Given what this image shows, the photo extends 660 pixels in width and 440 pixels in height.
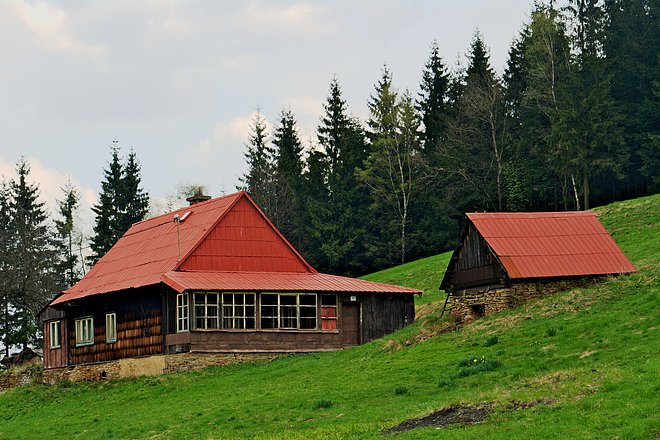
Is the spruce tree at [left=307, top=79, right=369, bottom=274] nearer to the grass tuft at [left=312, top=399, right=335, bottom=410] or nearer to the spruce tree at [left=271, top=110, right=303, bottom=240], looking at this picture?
the spruce tree at [left=271, top=110, right=303, bottom=240]

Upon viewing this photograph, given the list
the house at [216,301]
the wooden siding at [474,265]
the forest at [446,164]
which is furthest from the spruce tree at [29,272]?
the wooden siding at [474,265]

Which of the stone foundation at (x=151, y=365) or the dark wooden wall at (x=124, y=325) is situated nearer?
the stone foundation at (x=151, y=365)

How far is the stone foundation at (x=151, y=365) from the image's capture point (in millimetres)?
40875

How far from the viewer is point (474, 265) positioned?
129ft

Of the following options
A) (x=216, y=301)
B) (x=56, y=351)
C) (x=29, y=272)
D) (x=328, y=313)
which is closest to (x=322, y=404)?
(x=216, y=301)

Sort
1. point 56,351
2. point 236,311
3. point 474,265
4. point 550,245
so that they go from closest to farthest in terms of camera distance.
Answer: point 550,245, point 474,265, point 236,311, point 56,351

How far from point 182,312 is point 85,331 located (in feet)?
25.3

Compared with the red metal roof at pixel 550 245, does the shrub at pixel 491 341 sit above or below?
below

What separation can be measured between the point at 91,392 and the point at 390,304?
14408 millimetres

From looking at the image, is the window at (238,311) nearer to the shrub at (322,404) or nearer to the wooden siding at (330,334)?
the wooden siding at (330,334)

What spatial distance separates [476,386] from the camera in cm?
2625

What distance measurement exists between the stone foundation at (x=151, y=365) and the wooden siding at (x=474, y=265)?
8969 millimetres

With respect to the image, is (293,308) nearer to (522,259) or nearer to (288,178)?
(522,259)

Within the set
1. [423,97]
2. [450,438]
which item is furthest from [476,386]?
[423,97]
